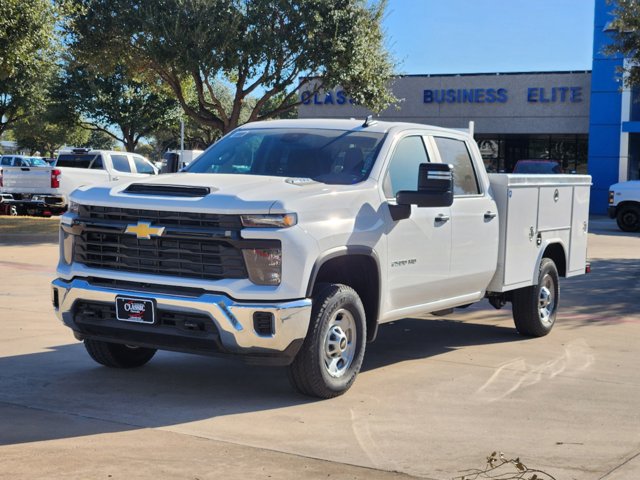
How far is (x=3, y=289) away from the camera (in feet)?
39.5

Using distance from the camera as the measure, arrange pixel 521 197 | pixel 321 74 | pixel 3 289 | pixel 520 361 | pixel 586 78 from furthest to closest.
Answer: pixel 586 78
pixel 321 74
pixel 3 289
pixel 521 197
pixel 520 361

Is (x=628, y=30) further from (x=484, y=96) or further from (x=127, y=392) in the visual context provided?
(x=484, y=96)

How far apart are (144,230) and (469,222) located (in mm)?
3127

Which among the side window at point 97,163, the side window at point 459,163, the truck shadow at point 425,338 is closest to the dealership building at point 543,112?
the side window at point 97,163

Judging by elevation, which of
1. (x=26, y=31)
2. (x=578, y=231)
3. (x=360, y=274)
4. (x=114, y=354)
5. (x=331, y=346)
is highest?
(x=26, y=31)

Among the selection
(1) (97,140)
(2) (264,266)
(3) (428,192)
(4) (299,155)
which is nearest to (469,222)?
(3) (428,192)

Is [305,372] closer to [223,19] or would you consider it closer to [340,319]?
[340,319]

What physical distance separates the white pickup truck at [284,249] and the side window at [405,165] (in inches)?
0.7

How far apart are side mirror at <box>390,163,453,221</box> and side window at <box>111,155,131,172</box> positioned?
2026 centimetres

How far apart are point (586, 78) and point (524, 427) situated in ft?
119

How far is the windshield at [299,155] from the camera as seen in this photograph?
24.5 feet

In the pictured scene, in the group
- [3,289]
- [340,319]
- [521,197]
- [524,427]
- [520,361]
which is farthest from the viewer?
[3,289]

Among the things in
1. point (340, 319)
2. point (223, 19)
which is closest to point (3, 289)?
point (340, 319)

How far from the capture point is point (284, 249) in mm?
6234
